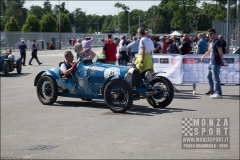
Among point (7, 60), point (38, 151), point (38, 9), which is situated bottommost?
point (38, 151)

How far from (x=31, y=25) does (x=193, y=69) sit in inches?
3005

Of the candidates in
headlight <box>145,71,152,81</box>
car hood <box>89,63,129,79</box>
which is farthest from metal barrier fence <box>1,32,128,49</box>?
headlight <box>145,71,152,81</box>

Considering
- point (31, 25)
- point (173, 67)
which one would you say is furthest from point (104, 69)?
point (31, 25)

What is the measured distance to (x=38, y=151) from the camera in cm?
1395

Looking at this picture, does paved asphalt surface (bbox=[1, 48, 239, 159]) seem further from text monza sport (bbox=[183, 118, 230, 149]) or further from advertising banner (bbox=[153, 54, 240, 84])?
text monza sport (bbox=[183, 118, 230, 149])

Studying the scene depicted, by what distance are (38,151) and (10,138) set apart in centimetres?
85

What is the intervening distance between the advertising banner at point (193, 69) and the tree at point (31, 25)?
7537 centimetres

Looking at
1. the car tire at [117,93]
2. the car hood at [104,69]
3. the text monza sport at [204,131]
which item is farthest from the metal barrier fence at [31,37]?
the car tire at [117,93]

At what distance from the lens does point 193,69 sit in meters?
17.0

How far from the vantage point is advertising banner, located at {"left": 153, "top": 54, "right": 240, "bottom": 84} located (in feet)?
52.5

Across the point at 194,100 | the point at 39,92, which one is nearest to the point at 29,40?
the point at 194,100

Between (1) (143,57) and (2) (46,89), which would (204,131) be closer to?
(2) (46,89)

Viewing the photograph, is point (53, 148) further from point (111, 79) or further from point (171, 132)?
point (111, 79)

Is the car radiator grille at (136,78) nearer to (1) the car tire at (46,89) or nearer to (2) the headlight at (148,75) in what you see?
(2) the headlight at (148,75)
